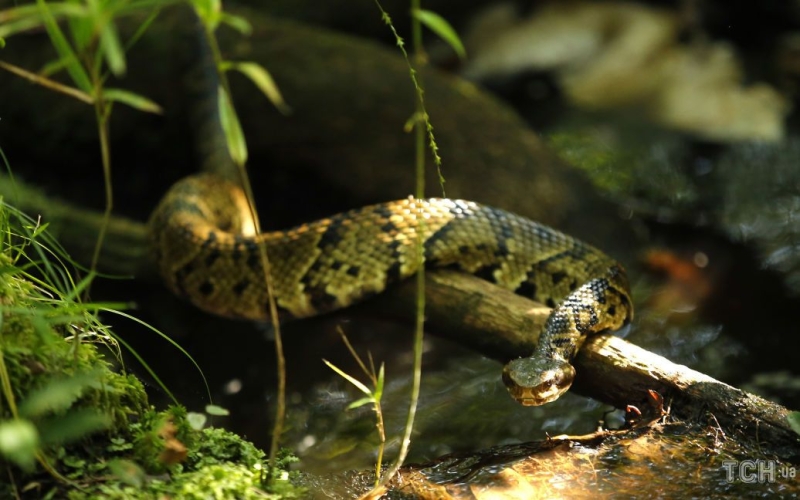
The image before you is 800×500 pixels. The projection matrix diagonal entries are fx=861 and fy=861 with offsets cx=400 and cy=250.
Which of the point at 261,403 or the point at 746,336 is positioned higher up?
the point at 746,336

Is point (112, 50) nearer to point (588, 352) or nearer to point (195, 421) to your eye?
point (195, 421)

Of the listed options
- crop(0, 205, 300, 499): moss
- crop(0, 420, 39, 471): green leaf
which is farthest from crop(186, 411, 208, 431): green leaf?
crop(0, 420, 39, 471): green leaf

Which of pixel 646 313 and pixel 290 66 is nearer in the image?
pixel 646 313

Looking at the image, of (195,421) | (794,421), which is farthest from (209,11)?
(794,421)

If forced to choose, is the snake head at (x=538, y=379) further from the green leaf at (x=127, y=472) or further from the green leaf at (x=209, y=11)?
the green leaf at (x=209, y=11)

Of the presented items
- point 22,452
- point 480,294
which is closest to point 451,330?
point 480,294

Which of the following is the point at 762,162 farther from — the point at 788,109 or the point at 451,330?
the point at 451,330

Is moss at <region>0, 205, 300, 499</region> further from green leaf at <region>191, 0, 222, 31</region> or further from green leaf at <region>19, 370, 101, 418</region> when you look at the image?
green leaf at <region>191, 0, 222, 31</region>

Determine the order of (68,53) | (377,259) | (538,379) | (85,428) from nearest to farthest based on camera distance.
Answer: (68,53), (85,428), (538,379), (377,259)
